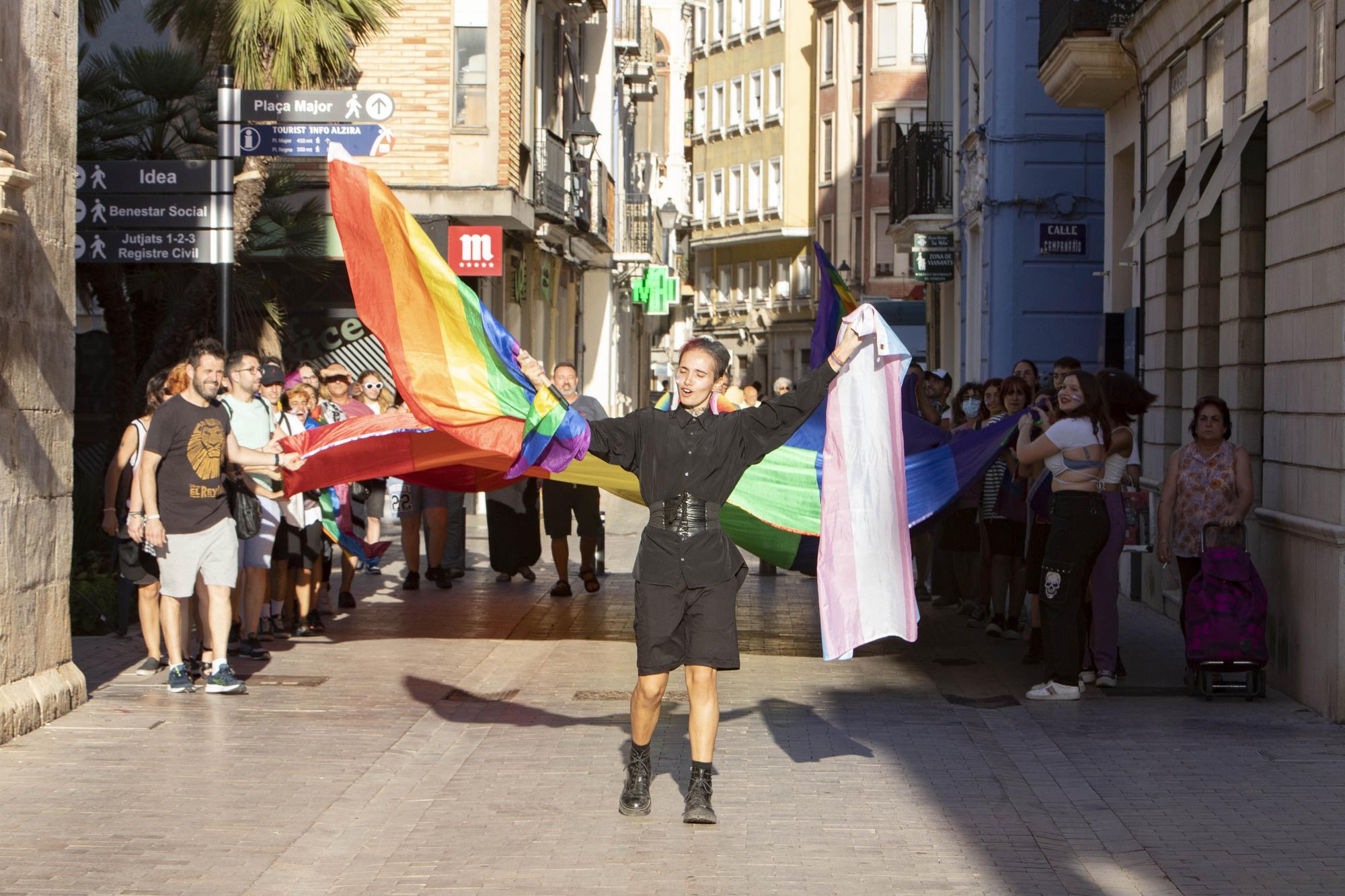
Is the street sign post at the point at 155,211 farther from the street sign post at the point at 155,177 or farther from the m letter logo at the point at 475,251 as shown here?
the m letter logo at the point at 475,251

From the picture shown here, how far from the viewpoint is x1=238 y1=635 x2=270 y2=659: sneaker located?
37.5ft

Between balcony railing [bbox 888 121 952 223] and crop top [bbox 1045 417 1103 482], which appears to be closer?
crop top [bbox 1045 417 1103 482]

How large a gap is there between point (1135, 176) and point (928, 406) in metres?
4.08

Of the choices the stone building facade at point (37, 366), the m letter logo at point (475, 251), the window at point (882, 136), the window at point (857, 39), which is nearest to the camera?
the stone building facade at point (37, 366)

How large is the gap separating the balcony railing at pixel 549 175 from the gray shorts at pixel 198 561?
17.7m

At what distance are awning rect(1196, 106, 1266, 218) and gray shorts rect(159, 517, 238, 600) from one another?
6506 millimetres

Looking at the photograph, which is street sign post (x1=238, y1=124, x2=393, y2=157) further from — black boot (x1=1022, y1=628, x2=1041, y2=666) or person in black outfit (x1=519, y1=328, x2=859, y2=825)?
black boot (x1=1022, y1=628, x2=1041, y2=666)

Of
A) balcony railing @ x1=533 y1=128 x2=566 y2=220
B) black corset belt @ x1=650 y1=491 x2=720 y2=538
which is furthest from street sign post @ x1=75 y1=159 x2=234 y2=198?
balcony railing @ x1=533 y1=128 x2=566 y2=220

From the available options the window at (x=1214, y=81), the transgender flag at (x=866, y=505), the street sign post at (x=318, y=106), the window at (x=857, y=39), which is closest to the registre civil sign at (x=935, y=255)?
the window at (x=1214, y=81)

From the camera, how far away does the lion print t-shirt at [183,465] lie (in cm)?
983

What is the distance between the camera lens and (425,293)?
850 cm

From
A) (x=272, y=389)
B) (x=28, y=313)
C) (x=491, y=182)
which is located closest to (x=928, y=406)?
(x=272, y=389)

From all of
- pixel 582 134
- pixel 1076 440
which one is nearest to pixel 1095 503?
pixel 1076 440

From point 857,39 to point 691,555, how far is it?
5652cm
